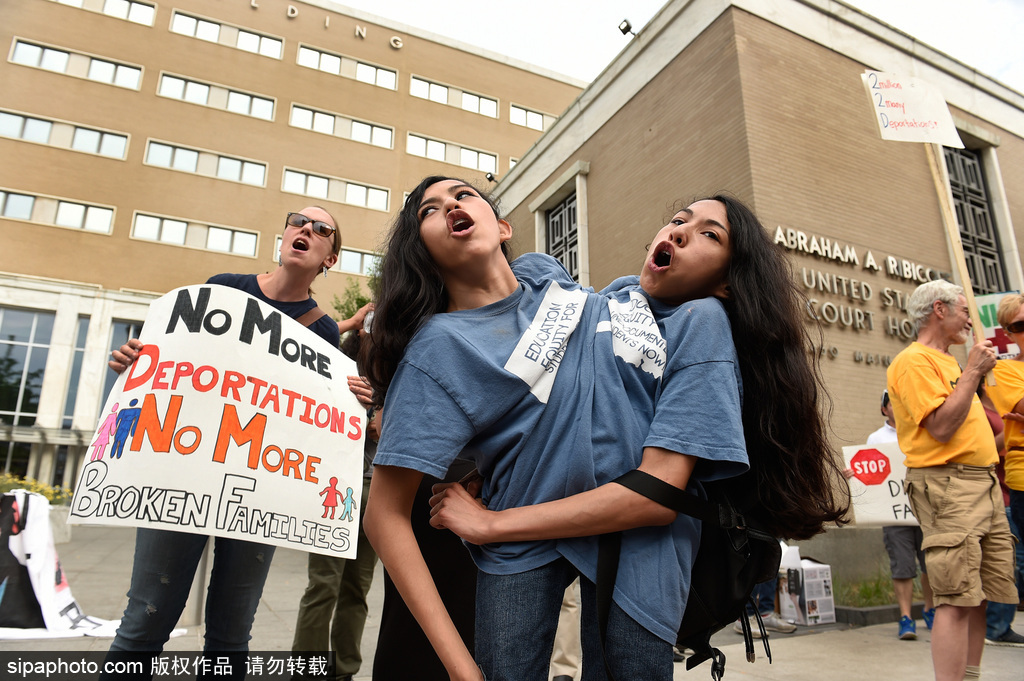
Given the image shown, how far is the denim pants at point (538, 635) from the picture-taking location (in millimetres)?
1123

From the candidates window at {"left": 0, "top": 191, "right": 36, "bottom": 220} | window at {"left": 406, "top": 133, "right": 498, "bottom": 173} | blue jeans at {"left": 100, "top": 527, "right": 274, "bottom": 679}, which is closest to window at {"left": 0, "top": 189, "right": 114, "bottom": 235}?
window at {"left": 0, "top": 191, "right": 36, "bottom": 220}

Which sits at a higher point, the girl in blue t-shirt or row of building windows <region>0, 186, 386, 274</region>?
row of building windows <region>0, 186, 386, 274</region>

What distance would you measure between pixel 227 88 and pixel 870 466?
108 feet

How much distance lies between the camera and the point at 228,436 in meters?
2.17

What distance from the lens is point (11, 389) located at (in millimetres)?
25031

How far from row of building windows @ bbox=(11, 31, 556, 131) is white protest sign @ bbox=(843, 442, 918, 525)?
3200 cm

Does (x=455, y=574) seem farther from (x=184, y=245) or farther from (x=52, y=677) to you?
(x=184, y=245)

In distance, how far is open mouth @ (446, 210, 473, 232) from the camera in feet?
4.83

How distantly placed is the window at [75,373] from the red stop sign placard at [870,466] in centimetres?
2871

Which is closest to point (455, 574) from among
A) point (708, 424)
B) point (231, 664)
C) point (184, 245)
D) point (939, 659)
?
point (231, 664)

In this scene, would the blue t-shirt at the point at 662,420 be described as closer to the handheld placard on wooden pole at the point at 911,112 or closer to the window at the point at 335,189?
the handheld placard on wooden pole at the point at 911,112

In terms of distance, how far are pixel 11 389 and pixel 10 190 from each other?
27.4 feet

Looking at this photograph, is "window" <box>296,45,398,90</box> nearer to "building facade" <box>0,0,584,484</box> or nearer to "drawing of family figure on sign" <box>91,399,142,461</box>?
"building facade" <box>0,0,584,484</box>

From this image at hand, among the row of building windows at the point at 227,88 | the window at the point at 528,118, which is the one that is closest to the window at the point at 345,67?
the row of building windows at the point at 227,88
